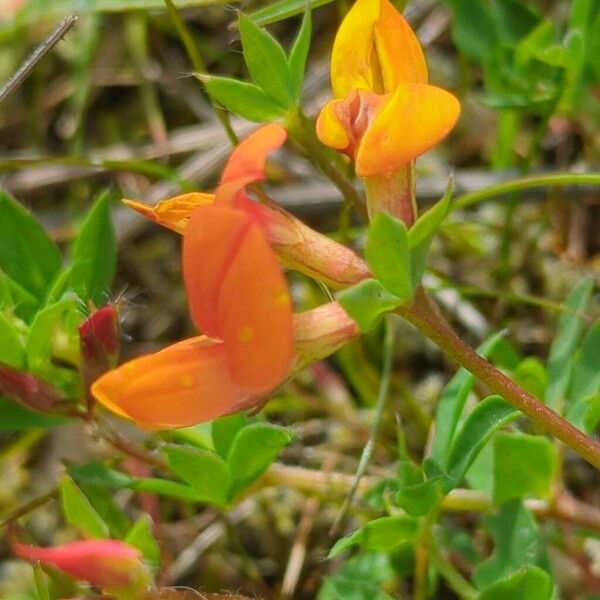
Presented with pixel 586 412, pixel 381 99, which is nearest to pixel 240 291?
pixel 381 99

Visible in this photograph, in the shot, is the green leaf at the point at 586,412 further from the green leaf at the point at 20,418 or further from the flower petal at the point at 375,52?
the green leaf at the point at 20,418

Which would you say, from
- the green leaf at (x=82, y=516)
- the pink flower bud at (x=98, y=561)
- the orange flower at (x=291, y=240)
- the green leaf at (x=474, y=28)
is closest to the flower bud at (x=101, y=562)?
the pink flower bud at (x=98, y=561)

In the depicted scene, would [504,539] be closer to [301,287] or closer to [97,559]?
[97,559]

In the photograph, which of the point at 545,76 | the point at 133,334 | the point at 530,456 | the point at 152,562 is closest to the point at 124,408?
the point at 152,562

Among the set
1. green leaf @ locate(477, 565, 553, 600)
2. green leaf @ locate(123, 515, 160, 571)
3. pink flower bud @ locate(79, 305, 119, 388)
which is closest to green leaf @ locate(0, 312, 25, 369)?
pink flower bud @ locate(79, 305, 119, 388)

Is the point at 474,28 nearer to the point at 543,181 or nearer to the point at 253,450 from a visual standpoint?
the point at 543,181

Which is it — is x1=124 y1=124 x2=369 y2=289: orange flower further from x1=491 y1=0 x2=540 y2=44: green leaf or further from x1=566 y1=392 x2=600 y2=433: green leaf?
x1=491 y1=0 x2=540 y2=44: green leaf
